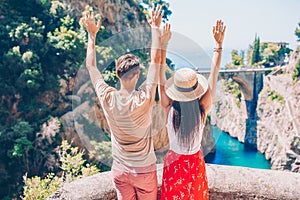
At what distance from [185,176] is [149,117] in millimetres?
432

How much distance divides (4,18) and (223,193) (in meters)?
10.7

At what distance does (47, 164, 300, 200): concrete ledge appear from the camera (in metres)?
2.34

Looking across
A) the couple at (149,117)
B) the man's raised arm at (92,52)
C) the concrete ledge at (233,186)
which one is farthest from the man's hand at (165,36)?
the concrete ledge at (233,186)

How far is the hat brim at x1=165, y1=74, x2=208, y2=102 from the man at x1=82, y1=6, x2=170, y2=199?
0.49 feet

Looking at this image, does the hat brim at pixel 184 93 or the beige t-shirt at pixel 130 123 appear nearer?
the beige t-shirt at pixel 130 123

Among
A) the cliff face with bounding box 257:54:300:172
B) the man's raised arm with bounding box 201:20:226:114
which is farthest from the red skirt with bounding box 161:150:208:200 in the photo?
the cliff face with bounding box 257:54:300:172

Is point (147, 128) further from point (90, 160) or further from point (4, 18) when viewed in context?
point (4, 18)

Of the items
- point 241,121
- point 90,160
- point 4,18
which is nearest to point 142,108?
point 90,160

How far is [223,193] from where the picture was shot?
244 centimetres

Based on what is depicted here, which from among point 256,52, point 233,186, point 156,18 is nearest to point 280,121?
point 256,52

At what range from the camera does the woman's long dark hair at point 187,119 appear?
1726 mm

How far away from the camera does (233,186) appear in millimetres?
2430

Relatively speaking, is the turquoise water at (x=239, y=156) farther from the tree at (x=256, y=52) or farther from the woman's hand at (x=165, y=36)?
the woman's hand at (x=165, y=36)

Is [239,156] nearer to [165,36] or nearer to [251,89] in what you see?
[251,89]
